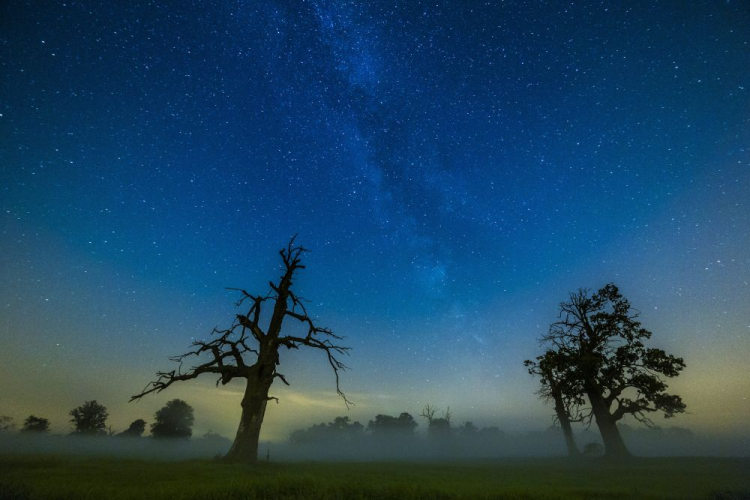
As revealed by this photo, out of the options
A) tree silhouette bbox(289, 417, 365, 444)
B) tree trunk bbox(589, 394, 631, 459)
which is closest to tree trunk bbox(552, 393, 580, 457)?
tree trunk bbox(589, 394, 631, 459)

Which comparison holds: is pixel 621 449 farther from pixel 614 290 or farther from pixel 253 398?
pixel 253 398

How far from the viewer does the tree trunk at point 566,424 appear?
120 ft

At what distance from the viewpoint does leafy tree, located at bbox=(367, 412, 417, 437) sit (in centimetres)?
14185

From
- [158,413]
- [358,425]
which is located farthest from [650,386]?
[358,425]

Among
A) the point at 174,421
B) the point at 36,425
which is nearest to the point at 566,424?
the point at 174,421

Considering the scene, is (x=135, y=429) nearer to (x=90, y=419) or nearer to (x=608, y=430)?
(x=90, y=419)

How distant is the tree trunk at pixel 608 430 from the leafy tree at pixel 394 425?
Answer: 412 feet

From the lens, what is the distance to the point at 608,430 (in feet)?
101

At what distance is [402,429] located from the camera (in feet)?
469

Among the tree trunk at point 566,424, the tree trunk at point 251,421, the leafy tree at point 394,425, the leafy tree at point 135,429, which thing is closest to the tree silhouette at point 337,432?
the leafy tree at point 394,425

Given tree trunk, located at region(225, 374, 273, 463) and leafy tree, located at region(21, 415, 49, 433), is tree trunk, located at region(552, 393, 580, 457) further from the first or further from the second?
leafy tree, located at region(21, 415, 49, 433)

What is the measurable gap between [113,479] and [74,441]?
2830 inches

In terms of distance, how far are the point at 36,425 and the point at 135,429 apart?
22576mm

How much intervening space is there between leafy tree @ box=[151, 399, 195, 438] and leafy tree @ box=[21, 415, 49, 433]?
35174 mm
